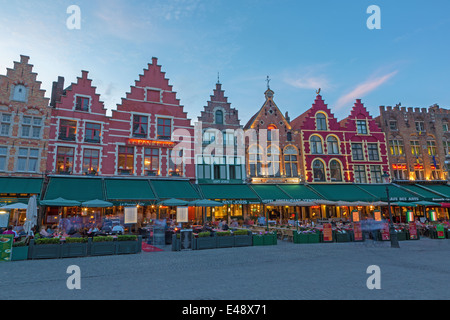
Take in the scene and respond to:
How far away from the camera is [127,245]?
1443 centimetres

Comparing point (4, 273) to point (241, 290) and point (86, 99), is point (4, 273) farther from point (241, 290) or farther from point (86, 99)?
point (86, 99)

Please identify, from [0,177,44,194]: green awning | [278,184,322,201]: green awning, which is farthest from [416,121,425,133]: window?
[0,177,44,194]: green awning

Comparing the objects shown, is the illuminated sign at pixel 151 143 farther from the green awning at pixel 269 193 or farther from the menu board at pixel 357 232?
the menu board at pixel 357 232

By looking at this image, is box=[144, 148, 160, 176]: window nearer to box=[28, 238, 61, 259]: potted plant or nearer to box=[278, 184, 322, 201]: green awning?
box=[278, 184, 322, 201]: green awning

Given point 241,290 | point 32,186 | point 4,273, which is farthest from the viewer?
point 32,186

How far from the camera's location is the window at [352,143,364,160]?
32.3 meters

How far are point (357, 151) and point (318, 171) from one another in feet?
19.1

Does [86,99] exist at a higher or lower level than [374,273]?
higher

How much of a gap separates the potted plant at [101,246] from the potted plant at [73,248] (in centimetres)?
31

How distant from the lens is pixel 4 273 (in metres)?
9.73

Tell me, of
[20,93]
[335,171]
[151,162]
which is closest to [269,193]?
[335,171]

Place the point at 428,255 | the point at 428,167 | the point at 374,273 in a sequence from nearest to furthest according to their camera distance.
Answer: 1. the point at 374,273
2. the point at 428,255
3. the point at 428,167
